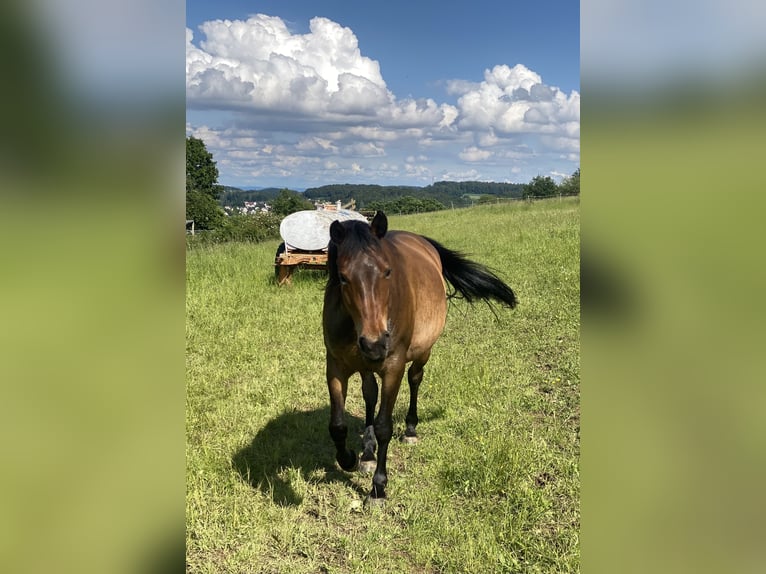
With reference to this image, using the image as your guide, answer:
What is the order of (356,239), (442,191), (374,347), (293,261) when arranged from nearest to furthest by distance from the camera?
1. (374,347)
2. (356,239)
3. (293,261)
4. (442,191)

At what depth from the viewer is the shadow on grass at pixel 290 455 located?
3.54 metres

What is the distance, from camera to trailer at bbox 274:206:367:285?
1011 centimetres

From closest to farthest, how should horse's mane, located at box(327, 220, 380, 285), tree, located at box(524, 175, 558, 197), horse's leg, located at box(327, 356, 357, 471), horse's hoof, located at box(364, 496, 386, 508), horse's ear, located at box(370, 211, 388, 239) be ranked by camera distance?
horse's mane, located at box(327, 220, 380, 285)
horse's ear, located at box(370, 211, 388, 239)
horse's hoof, located at box(364, 496, 386, 508)
horse's leg, located at box(327, 356, 357, 471)
tree, located at box(524, 175, 558, 197)

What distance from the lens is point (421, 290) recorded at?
4.05 meters

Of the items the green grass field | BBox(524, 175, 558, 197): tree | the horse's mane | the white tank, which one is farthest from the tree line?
the horse's mane

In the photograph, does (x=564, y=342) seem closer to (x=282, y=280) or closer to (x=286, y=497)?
(x=286, y=497)

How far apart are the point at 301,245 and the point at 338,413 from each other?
7.25m

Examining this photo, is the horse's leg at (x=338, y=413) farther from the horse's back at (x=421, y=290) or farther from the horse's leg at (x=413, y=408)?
the horse's leg at (x=413, y=408)

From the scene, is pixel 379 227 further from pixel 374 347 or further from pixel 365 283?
pixel 374 347

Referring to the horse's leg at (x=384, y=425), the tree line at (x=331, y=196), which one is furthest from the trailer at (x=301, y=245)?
the tree line at (x=331, y=196)

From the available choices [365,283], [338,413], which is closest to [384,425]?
[338,413]

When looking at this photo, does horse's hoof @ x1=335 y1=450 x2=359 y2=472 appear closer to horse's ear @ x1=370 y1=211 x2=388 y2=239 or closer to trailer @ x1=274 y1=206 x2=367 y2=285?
horse's ear @ x1=370 y1=211 x2=388 y2=239

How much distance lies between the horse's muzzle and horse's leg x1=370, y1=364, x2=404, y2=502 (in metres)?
0.75
